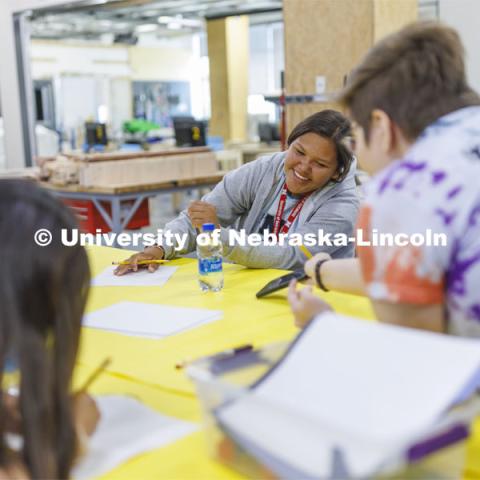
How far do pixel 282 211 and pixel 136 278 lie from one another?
626 mm

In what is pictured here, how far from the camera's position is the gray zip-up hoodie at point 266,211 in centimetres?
229

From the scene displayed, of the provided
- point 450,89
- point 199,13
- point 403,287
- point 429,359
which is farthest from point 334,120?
point 199,13

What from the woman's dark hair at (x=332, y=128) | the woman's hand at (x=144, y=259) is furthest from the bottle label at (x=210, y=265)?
the woman's dark hair at (x=332, y=128)

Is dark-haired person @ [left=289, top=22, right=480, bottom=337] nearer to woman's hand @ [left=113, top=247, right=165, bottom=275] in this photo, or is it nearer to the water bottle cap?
the water bottle cap

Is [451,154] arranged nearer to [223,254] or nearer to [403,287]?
[403,287]

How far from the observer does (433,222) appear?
1.04m

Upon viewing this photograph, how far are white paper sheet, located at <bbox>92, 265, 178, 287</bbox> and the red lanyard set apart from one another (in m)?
0.43

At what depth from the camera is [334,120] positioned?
233 cm

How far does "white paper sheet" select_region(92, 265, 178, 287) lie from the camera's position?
7.04 ft

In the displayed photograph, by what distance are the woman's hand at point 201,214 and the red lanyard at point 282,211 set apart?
24cm

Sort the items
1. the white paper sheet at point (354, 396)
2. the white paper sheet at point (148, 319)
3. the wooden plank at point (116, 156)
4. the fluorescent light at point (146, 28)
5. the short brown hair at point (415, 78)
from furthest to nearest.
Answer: the fluorescent light at point (146, 28) < the wooden plank at point (116, 156) < the white paper sheet at point (148, 319) < the short brown hair at point (415, 78) < the white paper sheet at point (354, 396)

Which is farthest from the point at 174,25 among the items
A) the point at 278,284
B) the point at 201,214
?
the point at 278,284

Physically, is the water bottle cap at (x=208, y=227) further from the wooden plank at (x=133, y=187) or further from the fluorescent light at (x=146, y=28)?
the fluorescent light at (x=146, y=28)

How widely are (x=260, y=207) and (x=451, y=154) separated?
1519mm
